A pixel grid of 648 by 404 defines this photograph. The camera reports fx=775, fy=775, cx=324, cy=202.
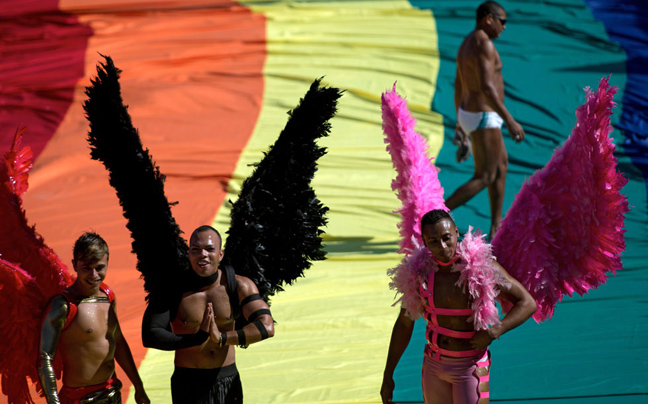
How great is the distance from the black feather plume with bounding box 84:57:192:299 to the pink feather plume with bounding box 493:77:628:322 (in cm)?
108

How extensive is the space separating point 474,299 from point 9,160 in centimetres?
160

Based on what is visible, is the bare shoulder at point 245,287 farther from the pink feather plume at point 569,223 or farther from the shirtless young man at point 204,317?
the pink feather plume at point 569,223

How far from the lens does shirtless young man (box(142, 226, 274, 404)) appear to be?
237 centimetres

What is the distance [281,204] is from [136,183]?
19.2 inches

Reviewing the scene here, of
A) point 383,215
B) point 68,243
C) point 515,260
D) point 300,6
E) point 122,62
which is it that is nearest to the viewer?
point 515,260

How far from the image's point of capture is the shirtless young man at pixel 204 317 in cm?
237

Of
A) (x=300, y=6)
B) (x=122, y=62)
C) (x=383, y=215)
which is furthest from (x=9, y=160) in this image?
(x=300, y=6)

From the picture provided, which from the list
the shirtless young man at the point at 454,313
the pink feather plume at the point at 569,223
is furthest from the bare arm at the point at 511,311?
the pink feather plume at the point at 569,223

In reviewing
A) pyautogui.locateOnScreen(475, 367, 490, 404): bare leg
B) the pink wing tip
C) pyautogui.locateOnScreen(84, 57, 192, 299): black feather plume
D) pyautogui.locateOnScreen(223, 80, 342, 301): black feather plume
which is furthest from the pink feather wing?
pyautogui.locateOnScreen(475, 367, 490, 404): bare leg

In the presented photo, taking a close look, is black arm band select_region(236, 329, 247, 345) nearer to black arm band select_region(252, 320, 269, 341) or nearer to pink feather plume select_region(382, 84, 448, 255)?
black arm band select_region(252, 320, 269, 341)

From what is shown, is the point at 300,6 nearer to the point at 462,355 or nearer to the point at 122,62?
the point at 122,62

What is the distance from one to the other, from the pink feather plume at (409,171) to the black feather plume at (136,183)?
0.76m

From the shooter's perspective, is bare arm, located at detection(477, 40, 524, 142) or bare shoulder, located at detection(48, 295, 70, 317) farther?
bare arm, located at detection(477, 40, 524, 142)

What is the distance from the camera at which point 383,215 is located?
5059 millimetres
